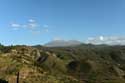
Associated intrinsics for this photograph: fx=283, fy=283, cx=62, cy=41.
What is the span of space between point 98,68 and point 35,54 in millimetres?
28358

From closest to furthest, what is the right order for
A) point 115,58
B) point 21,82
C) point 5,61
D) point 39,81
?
1. point 21,82
2. point 39,81
3. point 5,61
4. point 115,58

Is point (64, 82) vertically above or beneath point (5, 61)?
beneath

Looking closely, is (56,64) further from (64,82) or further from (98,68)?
(64,82)

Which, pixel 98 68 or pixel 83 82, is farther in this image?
pixel 98 68

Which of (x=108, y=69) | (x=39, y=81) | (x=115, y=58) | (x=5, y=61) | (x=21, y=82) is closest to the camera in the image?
(x=21, y=82)

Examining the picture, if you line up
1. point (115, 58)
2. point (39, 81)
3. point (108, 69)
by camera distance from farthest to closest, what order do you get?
point (115, 58)
point (108, 69)
point (39, 81)

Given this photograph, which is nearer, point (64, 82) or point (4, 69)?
point (64, 82)

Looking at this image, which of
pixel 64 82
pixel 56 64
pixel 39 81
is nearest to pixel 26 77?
pixel 39 81

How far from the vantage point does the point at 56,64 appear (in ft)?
314

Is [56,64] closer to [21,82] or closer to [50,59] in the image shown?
[50,59]

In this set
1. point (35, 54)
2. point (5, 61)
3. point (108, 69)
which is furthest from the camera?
point (35, 54)

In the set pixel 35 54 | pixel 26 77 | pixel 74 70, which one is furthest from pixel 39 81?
pixel 35 54

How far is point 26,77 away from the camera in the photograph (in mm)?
52469

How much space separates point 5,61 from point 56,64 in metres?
33.7
